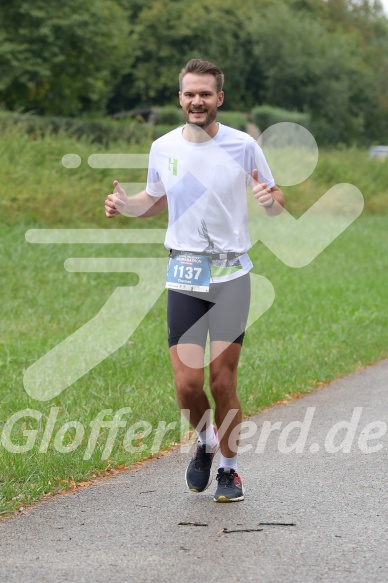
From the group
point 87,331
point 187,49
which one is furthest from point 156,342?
point 187,49

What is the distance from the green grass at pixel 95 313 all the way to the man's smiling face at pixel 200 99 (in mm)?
1975

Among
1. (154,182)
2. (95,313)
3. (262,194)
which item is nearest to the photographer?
(262,194)

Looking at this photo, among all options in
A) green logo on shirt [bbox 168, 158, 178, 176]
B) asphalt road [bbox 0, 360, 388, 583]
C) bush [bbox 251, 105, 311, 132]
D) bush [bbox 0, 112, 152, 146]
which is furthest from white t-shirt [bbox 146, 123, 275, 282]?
bush [bbox 251, 105, 311, 132]

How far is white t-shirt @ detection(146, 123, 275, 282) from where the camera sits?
5.41 m

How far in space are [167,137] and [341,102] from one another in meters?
64.3

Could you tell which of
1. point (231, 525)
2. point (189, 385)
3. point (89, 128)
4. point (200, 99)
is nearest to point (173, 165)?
point (200, 99)

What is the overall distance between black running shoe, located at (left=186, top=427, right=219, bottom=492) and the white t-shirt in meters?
0.94

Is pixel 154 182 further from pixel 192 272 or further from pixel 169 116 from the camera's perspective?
pixel 169 116

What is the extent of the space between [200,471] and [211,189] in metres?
1.44

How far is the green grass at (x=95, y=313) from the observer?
684cm

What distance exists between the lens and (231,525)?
5.10m

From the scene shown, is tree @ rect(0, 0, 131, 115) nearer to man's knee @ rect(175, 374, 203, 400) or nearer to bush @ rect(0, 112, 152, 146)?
bush @ rect(0, 112, 152, 146)

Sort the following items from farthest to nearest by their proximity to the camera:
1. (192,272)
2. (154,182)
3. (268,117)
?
(268,117)
(154,182)
(192,272)

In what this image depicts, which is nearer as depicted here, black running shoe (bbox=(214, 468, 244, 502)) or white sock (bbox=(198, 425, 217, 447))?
black running shoe (bbox=(214, 468, 244, 502))
